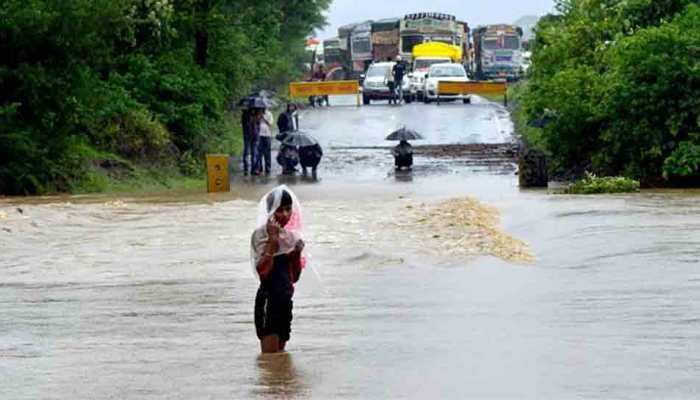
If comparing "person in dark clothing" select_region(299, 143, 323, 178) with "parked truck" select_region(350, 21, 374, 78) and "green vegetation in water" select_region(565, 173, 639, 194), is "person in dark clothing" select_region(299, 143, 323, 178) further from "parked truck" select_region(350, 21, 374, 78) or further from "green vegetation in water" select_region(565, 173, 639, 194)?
"parked truck" select_region(350, 21, 374, 78)

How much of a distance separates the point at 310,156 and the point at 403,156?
7.68 ft

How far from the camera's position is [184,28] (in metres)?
43.1

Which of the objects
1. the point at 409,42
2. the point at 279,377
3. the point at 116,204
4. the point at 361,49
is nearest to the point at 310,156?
the point at 116,204

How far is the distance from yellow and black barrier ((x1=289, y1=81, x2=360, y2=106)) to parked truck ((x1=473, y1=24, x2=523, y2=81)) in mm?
22598

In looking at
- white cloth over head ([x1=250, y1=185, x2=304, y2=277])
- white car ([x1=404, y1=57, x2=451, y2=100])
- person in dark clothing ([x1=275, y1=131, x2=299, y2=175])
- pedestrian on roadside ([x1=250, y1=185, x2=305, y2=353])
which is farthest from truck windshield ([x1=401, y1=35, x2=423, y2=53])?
white cloth over head ([x1=250, y1=185, x2=304, y2=277])

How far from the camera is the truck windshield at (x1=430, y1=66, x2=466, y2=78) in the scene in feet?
211

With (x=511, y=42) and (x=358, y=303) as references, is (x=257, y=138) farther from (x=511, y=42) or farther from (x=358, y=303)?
(x=511, y=42)

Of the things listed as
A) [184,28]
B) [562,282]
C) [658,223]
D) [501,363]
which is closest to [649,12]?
[184,28]

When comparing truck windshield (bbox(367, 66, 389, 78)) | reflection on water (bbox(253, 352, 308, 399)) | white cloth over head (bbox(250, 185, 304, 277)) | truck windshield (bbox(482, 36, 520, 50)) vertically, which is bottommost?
truck windshield (bbox(367, 66, 389, 78))

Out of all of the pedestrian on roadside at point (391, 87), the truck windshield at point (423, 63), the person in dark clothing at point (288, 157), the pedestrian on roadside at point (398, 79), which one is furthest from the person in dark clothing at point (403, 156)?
the truck windshield at point (423, 63)

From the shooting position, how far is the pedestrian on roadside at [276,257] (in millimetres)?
12859

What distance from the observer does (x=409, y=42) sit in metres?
86.2

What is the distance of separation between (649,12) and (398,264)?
20.8 m

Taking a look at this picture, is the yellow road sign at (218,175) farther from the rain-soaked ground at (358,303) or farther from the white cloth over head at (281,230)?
the white cloth over head at (281,230)
